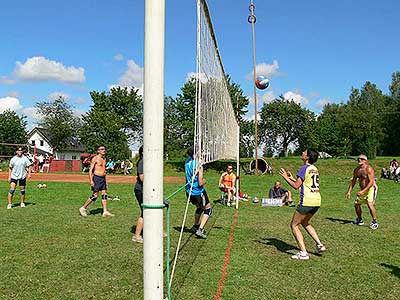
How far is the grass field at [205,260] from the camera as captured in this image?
5.41m

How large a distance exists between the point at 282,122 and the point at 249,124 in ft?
83.3

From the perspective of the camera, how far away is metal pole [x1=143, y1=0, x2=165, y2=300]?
3213 millimetres

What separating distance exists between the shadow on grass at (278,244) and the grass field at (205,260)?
2 cm

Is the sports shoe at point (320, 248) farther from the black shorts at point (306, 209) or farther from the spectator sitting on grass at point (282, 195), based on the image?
the spectator sitting on grass at point (282, 195)

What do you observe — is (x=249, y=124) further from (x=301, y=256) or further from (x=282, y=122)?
(x=301, y=256)

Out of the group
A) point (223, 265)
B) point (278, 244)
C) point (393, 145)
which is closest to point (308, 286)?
point (223, 265)

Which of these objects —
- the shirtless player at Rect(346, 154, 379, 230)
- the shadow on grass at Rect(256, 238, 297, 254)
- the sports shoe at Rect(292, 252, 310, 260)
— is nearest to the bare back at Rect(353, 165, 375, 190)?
the shirtless player at Rect(346, 154, 379, 230)

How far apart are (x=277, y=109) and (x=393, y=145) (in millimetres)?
21389

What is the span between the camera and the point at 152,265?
10.8ft

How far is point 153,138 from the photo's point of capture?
3.25 metres

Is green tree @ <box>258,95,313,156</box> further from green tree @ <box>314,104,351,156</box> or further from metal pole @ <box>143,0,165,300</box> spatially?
metal pole @ <box>143,0,165,300</box>

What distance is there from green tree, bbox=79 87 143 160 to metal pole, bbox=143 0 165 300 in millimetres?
47618

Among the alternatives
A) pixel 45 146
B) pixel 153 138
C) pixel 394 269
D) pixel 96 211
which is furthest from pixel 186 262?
pixel 45 146

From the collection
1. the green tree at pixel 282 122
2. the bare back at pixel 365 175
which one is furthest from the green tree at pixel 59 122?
the bare back at pixel 365 175
